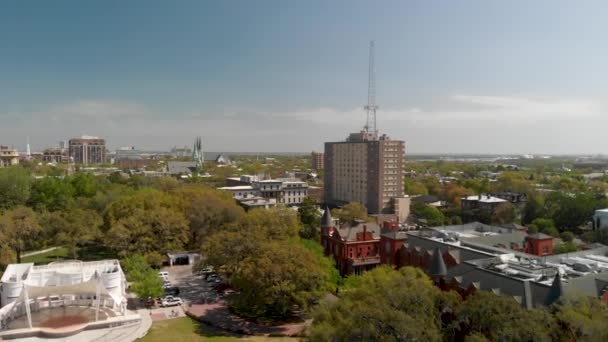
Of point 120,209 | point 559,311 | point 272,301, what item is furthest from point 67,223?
point 559,311

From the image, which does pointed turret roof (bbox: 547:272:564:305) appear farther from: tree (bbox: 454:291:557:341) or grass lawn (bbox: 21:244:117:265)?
grass lawn (bbox: 21:244:117:265)

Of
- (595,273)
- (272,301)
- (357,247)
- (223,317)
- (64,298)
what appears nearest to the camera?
(595,273)

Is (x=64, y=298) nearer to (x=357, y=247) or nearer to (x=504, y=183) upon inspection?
(x=357, y=247)

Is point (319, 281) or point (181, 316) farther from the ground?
point (319, 281)

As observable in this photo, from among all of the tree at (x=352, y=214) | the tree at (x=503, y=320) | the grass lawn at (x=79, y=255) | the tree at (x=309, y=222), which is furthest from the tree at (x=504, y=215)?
the grass lawn at (x=79, y=255)

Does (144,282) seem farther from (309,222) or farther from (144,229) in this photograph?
(309,222)

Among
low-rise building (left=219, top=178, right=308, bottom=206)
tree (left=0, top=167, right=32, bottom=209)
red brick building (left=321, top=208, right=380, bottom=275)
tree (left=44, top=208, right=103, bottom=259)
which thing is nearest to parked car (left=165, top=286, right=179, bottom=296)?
tree (left=44, top=208, right=103, bottom=259)
